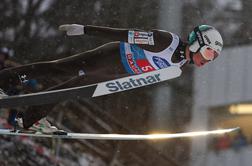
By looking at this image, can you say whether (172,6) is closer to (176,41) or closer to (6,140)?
(6,140)

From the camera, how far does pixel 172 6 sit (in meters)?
10.1

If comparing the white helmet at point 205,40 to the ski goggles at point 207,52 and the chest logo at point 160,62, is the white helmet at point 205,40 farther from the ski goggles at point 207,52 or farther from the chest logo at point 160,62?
the chest logo at point 160,62

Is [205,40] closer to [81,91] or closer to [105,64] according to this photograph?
[105,64]

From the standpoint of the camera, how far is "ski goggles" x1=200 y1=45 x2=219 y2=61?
411 cm

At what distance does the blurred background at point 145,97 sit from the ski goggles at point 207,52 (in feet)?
11.4

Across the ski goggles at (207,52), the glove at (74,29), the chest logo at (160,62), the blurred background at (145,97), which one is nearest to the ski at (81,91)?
the chest logo at (160,62)

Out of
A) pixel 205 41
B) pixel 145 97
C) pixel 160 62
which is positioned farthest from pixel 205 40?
pixel 145 97

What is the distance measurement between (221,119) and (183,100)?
4.34ft

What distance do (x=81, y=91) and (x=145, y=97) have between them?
18.2 ft

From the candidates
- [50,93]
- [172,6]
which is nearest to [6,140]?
[172,6]

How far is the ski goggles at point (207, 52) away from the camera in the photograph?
4105mm

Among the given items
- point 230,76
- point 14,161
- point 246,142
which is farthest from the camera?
point 230,76

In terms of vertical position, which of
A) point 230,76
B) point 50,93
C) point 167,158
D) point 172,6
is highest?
point 50,93

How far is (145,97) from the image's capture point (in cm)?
960
